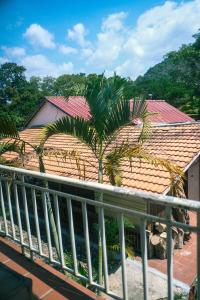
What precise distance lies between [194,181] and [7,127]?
1103cm

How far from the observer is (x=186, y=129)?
12328mm

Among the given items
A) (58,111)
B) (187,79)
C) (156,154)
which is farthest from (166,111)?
(156,154)

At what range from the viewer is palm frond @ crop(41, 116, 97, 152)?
14.7ft

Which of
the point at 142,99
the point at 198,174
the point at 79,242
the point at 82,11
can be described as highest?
the point at 82,11

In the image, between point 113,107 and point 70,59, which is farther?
point 70,59

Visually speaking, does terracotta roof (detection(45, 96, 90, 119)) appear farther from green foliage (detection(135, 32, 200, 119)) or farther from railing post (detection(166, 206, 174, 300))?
railing post (detection(166, 206, 174, 300))

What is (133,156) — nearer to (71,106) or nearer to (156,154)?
(156,154)

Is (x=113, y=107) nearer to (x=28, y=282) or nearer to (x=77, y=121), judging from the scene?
(x=77, y=121)

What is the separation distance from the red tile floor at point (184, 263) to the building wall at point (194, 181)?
303cm

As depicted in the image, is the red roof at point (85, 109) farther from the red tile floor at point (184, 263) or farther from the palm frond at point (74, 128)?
the palm frond at point (74, 128)

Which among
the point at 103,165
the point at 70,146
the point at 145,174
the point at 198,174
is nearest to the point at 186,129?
the point at 198,174

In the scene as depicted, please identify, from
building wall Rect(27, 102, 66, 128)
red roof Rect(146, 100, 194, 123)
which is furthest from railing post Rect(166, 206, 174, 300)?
red roof Rect(146, 100, 194, 123)

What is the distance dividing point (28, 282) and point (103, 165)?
3959mm

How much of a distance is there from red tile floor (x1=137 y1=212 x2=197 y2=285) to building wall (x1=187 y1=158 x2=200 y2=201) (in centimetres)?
303
